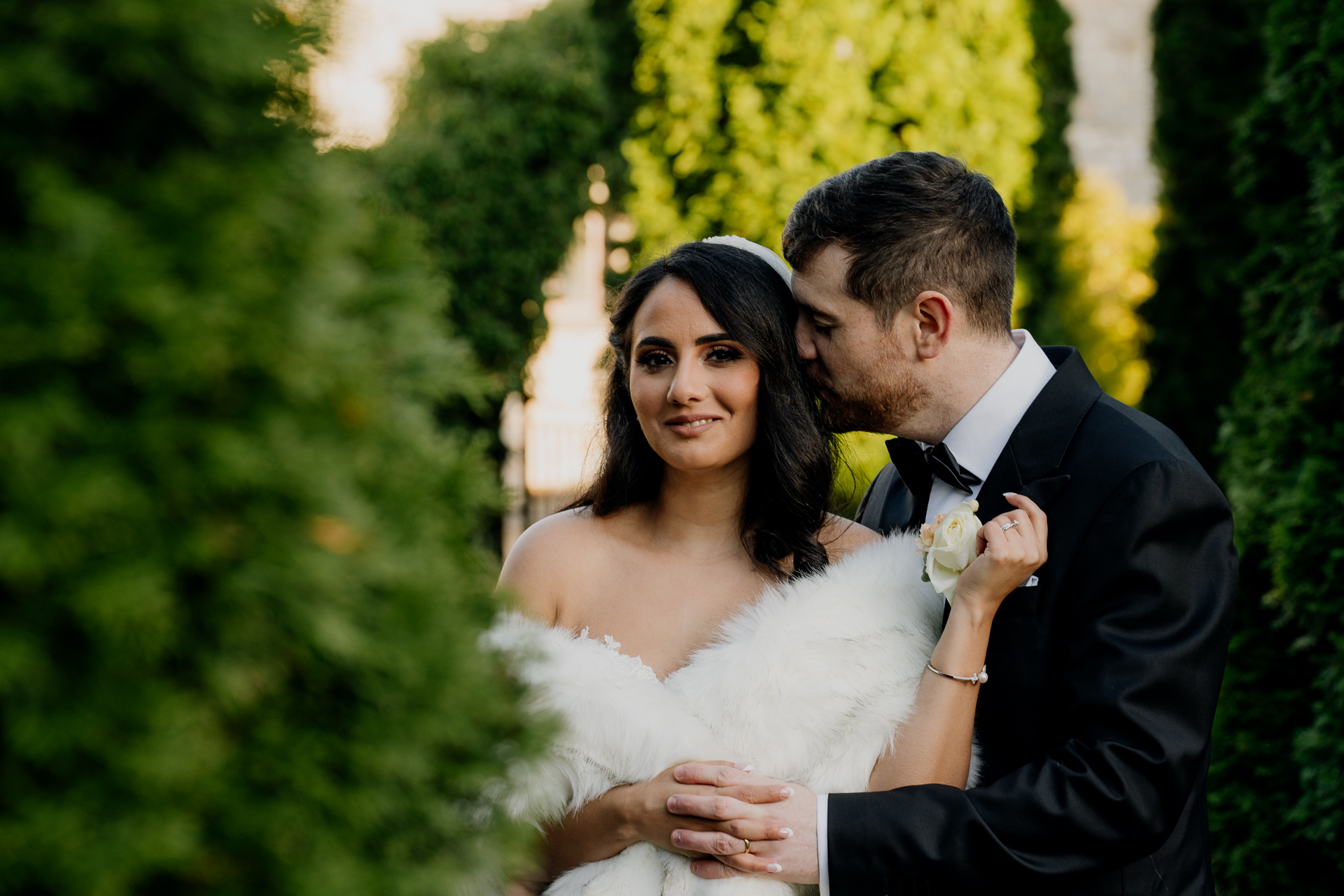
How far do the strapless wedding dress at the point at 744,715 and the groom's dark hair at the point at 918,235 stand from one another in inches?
33.1

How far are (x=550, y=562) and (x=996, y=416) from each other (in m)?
1.25

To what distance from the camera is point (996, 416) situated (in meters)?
2.58

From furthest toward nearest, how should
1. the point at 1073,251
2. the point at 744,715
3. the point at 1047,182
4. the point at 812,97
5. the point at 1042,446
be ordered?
1. the point at 1073,251
2. the point at 1047,182
3. the point at 812,97
4. the point at 1042,446
5. the point at 744,715

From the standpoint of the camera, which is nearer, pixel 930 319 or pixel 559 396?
pixel 930 319

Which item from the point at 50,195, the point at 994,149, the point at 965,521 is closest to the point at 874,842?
the point at 965,521

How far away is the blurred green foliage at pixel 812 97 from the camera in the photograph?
20.7 feet

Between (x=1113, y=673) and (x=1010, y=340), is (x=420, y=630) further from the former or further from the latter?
(x=1010, y=340)

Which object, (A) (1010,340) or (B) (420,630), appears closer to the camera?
(B) (420,630)

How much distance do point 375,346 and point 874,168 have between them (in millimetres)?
1991

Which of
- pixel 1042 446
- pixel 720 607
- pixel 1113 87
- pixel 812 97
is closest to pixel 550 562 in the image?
pixel 720 607

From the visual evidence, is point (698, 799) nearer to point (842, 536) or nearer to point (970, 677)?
point (970, 677)

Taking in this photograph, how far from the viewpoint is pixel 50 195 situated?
0.82 meters

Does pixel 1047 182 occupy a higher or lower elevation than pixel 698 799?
higher

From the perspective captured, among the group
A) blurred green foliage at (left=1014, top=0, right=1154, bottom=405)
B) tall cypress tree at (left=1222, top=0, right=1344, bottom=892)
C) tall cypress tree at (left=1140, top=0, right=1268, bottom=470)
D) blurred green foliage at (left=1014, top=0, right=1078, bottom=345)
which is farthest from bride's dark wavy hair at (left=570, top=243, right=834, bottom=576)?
tall cypress tree at (left=1140, top=0, right=1268, bottom=470)
